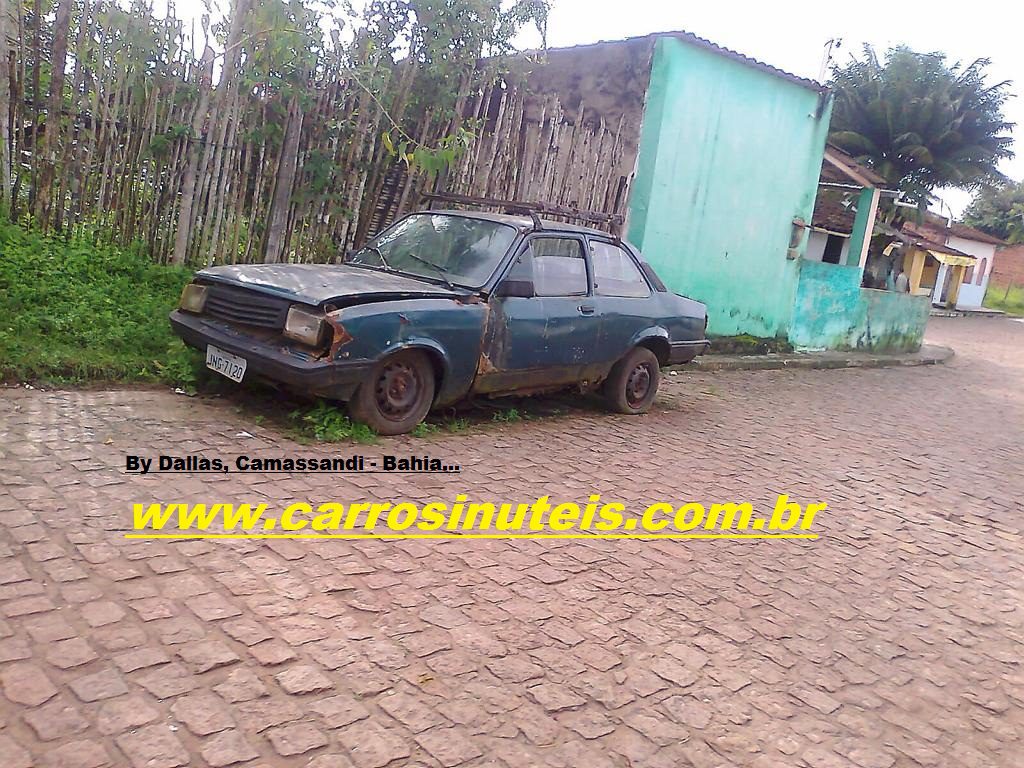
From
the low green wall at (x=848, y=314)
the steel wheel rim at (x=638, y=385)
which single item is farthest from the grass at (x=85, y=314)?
the low green wall at (x=848, y=314)

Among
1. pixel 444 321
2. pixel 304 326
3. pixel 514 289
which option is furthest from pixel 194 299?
pixel 514 289

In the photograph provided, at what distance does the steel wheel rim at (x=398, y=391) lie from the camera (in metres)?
5.58

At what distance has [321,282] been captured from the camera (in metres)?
5.58

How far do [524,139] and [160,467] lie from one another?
20.7ft

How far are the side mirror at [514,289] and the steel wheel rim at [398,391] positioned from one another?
884mm

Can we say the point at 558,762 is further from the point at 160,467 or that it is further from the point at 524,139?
the point at 524,139

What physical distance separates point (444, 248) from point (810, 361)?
8.51 meters

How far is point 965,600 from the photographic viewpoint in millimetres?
4555

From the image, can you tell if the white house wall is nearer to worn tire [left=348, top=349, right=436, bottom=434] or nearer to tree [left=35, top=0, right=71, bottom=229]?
worn tire [left=348, top=349, right=436, bottom=434]

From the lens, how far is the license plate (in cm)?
547

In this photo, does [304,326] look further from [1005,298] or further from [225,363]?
[1005,298]

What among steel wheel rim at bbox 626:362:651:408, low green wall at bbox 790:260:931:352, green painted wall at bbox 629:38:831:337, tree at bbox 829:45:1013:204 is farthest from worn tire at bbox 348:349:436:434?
tree at bbox 829:45:1013:204

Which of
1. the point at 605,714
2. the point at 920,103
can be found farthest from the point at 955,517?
the point at 920,103

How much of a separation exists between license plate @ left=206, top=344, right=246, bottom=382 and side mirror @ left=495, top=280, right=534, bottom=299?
1.83 m
